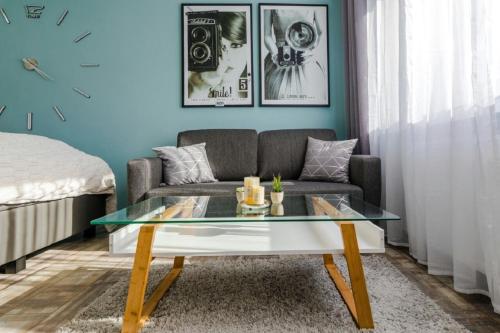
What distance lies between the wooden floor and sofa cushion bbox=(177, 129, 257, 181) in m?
1.03

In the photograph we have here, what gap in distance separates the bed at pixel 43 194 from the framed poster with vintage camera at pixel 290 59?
160cm

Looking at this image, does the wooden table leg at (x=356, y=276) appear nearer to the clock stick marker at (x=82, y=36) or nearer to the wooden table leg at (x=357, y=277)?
the wooden table leg at (x=357, y=277)

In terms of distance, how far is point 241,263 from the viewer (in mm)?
1648

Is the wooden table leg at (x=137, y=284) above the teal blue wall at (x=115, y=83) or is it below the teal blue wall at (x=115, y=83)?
below

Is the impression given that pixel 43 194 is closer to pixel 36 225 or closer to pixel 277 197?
pixel 36 225

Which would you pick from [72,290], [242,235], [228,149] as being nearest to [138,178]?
[72,290]

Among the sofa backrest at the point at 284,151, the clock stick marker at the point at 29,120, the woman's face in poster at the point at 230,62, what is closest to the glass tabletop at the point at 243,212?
the sofa backrest at the point at 284,151

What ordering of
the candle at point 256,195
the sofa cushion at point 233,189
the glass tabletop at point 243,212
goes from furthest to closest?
the sofa cushion at point 233,189 < the candle at point 256,195 < the glass tabletop at point 243,212

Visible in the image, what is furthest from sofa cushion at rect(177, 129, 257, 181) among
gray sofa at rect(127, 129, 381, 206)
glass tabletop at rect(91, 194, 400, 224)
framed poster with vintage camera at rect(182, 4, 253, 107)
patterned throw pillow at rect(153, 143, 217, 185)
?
glass tabletop at rect(91, 194, 400, 224)

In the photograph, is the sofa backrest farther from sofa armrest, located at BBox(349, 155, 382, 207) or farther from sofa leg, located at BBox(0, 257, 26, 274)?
sofa leg, located at BBox(0, 257, 26, 274)

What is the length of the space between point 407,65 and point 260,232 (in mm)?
1328

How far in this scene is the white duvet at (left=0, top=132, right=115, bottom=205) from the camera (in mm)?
1601

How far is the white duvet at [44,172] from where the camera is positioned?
1.60 meters

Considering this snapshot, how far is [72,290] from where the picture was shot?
54.7 inches
